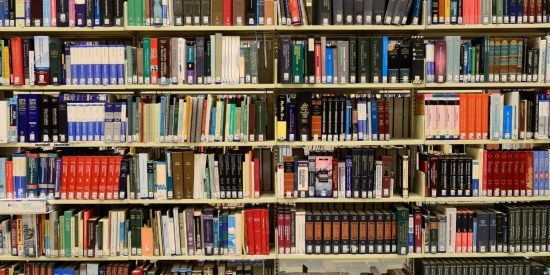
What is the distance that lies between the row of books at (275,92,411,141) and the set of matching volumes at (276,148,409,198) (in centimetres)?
14

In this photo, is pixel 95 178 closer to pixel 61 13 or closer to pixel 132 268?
pixel 132 268

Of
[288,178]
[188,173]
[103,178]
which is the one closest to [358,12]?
[288,178]

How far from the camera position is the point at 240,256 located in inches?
114

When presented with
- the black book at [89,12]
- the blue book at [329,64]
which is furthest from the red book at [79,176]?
the blue book at [329,64]

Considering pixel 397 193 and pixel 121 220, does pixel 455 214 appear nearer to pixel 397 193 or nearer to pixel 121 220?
pixel 397 193

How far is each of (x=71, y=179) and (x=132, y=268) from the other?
30.1 inches

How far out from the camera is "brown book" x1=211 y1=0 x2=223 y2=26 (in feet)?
9.32

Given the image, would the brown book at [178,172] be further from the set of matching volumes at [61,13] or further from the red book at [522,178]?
the red book at [522,178]

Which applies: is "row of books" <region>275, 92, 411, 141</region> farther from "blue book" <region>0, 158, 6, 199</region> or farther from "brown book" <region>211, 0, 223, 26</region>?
"blue book" <region>0, 158, 6, 199</region>

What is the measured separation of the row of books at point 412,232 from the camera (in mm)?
2889

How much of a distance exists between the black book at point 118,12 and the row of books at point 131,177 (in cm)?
93

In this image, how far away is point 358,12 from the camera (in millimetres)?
2848

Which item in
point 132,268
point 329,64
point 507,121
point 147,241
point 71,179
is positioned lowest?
point 132,268

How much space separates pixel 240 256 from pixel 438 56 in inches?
76.4
